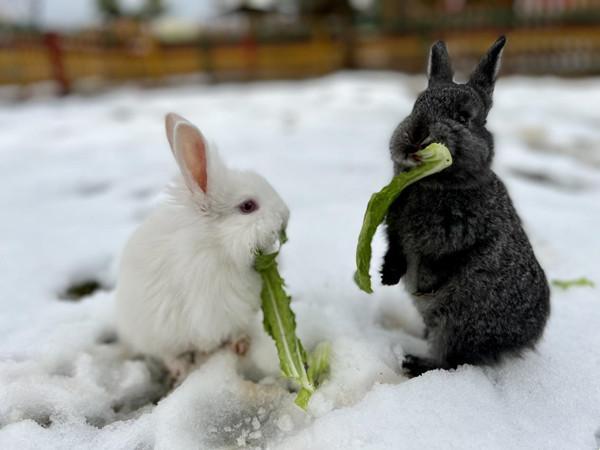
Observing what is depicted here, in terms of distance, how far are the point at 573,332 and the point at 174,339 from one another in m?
1.70

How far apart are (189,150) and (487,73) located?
1127 millimetres

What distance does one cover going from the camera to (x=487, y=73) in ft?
5.49

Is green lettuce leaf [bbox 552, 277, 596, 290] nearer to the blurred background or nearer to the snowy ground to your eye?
the snowy ground

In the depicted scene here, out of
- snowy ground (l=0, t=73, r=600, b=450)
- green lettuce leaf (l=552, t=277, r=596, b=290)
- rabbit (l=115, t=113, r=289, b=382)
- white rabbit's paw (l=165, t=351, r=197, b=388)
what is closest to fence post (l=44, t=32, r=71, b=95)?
snowy ground (l=0, t=73, r=600, b=450)

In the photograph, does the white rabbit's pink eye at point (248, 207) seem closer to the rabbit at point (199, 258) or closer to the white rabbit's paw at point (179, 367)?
the rabbit at point (199, 258)

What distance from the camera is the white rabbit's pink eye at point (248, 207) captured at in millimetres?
1795

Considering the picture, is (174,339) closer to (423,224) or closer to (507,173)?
(423,224)

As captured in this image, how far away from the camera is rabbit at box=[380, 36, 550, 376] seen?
1.54 m

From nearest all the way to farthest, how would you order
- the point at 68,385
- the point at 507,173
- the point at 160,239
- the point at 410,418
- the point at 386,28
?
the point at 410,418 < the point at 68,385 < the point at 160,239 < the point at 507,173 < the point at 386,28

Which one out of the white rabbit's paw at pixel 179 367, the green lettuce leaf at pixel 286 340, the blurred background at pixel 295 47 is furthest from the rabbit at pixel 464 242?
the blurred background at pixel 295 47

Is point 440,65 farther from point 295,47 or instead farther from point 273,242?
point 295,47

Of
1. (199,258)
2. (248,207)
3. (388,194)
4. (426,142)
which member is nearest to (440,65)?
(426,142)

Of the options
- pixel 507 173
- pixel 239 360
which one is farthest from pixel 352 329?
pixel 507 173

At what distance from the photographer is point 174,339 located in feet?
6.14
